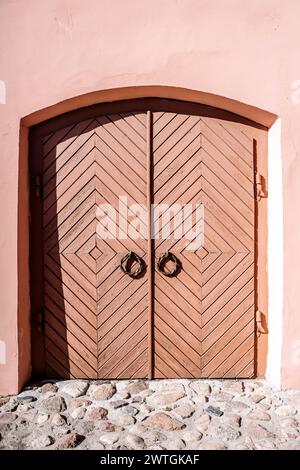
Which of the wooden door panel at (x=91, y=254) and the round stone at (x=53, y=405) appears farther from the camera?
Answer: the wooden door panel at (x=91, y=254)

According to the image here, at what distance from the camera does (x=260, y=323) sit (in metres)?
3.22

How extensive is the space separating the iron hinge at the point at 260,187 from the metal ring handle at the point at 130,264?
4.08ft

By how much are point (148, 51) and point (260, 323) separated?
261 centimetres

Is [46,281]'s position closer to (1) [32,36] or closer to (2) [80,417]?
(2) [80,417]

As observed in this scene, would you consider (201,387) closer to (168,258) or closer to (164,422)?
(164,422)

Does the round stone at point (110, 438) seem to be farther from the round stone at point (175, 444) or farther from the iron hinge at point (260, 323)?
the iron hinge at point (260, 323)

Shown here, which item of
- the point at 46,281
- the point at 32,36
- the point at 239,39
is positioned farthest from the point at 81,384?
the point at 239,39

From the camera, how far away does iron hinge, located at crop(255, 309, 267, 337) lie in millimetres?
3223

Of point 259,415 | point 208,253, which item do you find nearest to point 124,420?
point 259,415

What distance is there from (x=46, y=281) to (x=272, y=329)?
2140mm

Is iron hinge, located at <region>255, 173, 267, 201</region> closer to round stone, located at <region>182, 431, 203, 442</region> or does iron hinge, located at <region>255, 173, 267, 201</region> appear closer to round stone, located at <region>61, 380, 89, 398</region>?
round stone, located at <region>182, 431, 203, 442</region>

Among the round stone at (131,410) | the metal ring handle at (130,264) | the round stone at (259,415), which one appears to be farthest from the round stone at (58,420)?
the round stone at (259,415)

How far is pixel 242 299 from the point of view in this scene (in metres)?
3.24

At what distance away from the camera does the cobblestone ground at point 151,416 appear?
2361mm
